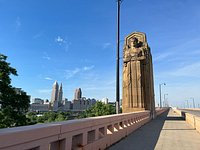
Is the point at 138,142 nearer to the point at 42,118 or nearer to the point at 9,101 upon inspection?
the point at 9,101

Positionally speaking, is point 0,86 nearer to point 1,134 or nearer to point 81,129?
point 81,129

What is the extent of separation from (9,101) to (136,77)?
15223 millimetres

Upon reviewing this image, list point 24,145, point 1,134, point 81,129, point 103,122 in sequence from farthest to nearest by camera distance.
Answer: point 103,122, point 81,129, point 24,145, point 1,134

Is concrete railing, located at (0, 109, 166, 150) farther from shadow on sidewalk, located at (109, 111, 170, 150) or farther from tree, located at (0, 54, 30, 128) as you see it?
tree, located at (0, 54, 30, 128)

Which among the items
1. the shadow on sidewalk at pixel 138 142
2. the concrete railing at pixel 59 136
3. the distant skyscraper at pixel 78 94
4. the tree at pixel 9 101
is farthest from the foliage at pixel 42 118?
the distant skyscraper at pixel 78 94

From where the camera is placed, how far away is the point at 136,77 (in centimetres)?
2442

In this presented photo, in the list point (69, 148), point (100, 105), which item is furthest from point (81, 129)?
point (100, 105)

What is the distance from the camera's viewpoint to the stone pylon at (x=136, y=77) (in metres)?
24.0

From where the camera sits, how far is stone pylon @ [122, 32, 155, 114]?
2405cm

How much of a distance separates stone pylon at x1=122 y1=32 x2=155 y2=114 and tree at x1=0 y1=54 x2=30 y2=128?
41.0ft

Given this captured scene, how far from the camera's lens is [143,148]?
271 inches

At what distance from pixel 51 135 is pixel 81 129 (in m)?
1.32

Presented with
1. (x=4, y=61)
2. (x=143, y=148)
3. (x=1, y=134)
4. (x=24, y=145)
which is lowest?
(x=143, y=148)

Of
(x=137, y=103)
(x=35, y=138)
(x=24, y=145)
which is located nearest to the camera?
(x=24, y=145)
